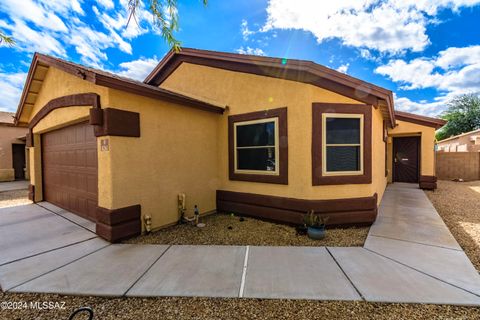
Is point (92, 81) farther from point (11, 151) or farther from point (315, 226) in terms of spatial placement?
point (11, 151)

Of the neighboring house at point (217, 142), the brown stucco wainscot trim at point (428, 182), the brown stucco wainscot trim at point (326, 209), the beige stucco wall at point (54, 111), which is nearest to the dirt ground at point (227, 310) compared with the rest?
the neighboring house at point (217, 142)

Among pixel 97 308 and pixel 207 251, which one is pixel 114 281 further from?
pixel 207 251

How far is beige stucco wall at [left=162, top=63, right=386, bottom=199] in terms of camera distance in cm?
496

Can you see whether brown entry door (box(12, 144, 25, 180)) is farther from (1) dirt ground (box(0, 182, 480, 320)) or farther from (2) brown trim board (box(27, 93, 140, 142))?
(1) dirt ground (box(0, 182, 480, 320))

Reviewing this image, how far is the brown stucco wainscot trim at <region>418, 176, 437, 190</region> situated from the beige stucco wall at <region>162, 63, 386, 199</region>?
6647 mm

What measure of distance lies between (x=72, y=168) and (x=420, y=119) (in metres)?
14.2

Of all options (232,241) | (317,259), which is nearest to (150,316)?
(232,241)

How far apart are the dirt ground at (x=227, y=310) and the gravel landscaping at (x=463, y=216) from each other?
76.3 inches

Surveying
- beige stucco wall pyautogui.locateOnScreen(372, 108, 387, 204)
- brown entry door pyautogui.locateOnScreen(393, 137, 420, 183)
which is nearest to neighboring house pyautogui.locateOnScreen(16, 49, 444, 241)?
beige stucco wall pyautogui.locateOnScreen(372, 108, 387, 204)

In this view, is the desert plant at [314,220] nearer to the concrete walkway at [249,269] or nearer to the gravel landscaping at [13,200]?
the concrete walkway at [249,269]

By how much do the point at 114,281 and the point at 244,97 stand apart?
4.97 meters

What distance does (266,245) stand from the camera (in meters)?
4.10

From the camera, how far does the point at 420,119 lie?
33.1 feet

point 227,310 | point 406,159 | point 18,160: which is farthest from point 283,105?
point 18,160
